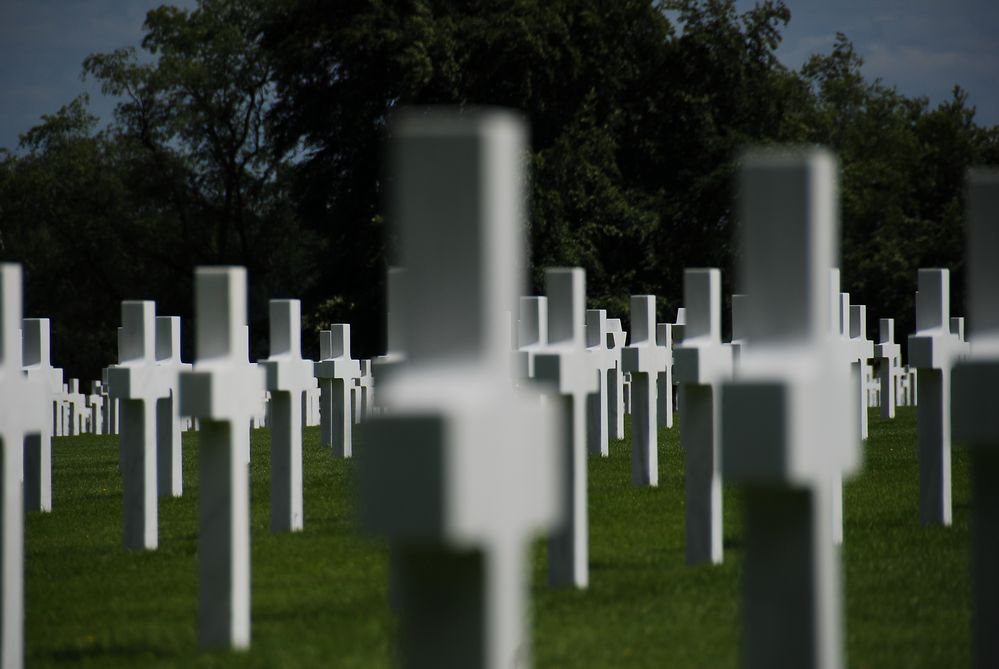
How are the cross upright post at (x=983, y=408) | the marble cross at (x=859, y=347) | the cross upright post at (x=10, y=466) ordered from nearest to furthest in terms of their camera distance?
1. the cross upright post at (x=983, y=408)
2. the cross upright post at (x=10, y=466)
3. the marble cross at (x=859, y=347)

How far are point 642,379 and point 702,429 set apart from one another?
351 cm

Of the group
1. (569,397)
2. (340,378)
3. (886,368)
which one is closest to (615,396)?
(340,378)

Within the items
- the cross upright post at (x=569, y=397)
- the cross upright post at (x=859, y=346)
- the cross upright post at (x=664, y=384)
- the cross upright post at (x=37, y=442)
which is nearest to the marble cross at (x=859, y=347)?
the cross upright post at (x=859, y=346)

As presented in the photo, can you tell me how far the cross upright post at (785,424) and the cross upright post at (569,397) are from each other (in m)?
3.46

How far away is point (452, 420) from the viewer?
7.31 feet

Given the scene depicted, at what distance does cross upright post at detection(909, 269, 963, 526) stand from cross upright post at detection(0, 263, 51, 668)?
5215mm

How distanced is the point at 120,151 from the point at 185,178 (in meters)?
2.72

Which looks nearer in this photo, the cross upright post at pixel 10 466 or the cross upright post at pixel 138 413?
the cross upright post at pixel 10 466

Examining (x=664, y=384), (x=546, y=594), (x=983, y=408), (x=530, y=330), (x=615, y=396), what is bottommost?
(x=546, y=594)

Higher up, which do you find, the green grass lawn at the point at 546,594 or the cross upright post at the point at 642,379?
the cross upright post at the point at 642,379

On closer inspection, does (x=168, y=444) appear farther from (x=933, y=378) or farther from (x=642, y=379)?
→ (x=933, y=378)

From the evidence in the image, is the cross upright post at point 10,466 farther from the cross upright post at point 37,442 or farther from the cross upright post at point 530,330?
the cross upright post at point 37,442

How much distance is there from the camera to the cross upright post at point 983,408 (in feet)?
11.1

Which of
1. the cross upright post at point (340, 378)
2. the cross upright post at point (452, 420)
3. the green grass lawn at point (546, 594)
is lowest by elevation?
the green grass lawn at point (546, 594)
